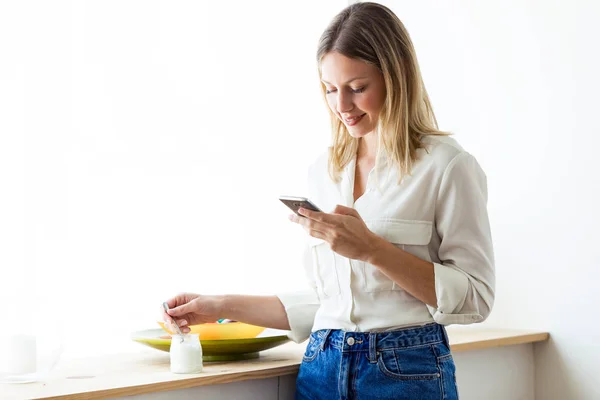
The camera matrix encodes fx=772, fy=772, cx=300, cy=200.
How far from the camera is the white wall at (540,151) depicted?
7.44 feet

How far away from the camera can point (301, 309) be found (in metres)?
1.74

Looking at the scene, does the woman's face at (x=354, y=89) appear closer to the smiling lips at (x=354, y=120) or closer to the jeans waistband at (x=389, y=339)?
the smiling lips at (x=354, y=120)

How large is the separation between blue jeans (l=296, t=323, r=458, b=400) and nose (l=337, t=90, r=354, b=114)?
44 cm

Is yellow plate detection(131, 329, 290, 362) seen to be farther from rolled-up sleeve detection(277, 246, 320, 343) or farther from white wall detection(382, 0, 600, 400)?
white wall detection(382, 0, 600, 400)

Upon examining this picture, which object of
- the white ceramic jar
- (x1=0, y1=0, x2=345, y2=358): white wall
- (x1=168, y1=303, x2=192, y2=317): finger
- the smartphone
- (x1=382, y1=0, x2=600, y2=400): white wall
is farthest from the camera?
(x1=382, y1=0, x2=600, y2=400): white wall

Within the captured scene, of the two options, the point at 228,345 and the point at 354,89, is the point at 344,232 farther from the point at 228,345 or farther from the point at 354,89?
the point at 228,345

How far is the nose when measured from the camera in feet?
4.94

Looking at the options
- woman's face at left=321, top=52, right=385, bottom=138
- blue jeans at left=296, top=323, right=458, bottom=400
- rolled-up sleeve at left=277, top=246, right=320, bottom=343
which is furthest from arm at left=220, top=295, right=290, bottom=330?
woman's face at left=321, top=52, right=385, bottom=138

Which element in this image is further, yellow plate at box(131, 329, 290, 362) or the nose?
yellow plate at box(131, 329, 290, 362)

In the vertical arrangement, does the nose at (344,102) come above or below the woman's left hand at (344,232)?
above

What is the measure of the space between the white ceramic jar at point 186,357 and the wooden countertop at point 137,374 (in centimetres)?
2

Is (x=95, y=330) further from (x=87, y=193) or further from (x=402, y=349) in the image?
(x=402, y=349)

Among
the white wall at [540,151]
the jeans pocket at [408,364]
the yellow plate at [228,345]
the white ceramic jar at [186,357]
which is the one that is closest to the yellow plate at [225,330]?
the yellow plate at [228,345]

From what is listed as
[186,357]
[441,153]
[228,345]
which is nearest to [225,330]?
[228,345]
